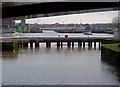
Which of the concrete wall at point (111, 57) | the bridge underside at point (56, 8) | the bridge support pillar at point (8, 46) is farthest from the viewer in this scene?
the bridge support pillar at point (8, 46)

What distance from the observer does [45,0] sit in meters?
30.6

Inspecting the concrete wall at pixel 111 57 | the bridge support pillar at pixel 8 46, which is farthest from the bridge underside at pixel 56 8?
the bridge support pillar at pixel 8 46

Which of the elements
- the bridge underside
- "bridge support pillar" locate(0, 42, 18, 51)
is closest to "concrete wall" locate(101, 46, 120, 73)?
the bridge underside

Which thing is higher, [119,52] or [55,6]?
[55,6]

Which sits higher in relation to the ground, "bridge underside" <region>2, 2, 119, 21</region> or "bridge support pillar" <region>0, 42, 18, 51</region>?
"bridge underside" <region>2, 2, 119, 21</region>

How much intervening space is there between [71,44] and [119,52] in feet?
134

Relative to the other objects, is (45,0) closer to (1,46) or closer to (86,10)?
(86,10)

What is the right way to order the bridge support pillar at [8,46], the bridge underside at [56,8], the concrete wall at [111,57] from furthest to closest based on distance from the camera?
the bridge support pillar at [8,46] < the bridge underside at [56,8] < the concrete wall at [111,57]

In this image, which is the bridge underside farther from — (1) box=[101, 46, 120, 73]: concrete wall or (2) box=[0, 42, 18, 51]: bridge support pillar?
(2) box=[0, 42, 18, 51]: bridge support pillar

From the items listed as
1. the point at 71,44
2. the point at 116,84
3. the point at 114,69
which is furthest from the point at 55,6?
the point at 71,44

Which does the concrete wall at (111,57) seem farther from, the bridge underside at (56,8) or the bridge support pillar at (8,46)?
the bridge support pillar at (8,46)

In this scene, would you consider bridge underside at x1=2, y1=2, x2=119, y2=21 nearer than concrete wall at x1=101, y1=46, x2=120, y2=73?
No

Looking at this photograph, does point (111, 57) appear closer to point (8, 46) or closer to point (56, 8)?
point (56, 8)

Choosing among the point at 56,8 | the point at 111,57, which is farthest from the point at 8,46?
the point at 111,57
